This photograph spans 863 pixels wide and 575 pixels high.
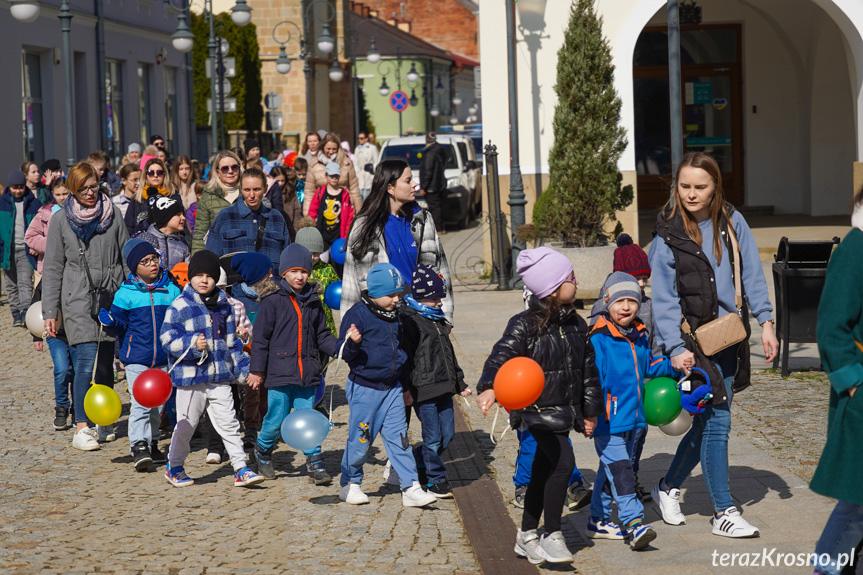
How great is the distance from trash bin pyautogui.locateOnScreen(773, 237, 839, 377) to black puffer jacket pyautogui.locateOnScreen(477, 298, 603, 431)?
174 inches

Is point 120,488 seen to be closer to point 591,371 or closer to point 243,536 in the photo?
point 243,536

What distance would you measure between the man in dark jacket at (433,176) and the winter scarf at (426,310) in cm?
1618

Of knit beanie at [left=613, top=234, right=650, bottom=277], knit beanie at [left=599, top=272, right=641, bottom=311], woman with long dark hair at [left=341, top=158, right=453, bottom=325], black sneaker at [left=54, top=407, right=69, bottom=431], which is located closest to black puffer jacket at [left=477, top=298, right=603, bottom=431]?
knit beanie at [left=599, top=272, right=641, bottom=311]

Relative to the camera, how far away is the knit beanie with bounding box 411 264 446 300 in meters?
6.68

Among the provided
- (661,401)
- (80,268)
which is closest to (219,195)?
(80,268)

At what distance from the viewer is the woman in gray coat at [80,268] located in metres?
8.37

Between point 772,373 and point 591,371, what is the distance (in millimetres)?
4811

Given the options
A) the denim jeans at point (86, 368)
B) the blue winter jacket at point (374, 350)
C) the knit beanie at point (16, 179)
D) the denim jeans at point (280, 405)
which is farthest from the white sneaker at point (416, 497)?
the knit beanie at point (16, 179)

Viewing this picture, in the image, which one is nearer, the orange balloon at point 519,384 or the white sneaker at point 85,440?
the orange balloon at point 519,384

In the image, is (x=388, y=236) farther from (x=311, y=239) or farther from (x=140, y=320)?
(x=311, y=239)

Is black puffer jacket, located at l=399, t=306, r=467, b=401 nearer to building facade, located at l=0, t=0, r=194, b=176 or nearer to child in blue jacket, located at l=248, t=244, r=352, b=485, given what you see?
child in blue jacket, located at l=248, t=244, r=352, b=485

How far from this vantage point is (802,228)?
18734 mm

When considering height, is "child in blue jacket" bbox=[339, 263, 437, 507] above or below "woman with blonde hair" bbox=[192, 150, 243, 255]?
below

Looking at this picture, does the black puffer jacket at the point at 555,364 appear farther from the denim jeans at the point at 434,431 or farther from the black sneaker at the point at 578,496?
the denim jeans at the point at 434,431
